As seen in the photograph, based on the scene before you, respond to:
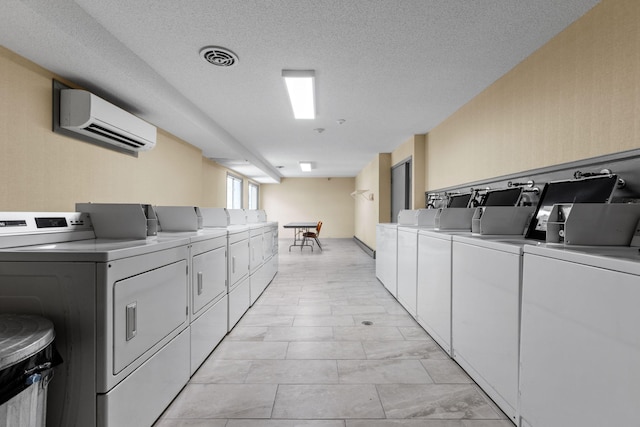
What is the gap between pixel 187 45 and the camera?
2.39 metres

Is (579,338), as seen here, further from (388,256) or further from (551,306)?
(388,256)

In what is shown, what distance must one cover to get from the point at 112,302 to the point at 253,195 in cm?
1077

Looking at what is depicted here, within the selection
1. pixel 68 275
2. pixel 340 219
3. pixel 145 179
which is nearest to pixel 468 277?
pixel 68 275

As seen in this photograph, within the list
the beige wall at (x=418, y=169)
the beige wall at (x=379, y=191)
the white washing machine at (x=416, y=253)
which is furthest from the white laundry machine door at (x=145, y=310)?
the beige wall at (x=379, y=191)

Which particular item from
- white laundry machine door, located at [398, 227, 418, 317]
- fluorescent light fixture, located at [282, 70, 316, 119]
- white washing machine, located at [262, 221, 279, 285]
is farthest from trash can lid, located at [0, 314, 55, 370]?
white washing machine, located at [262, 221, 279, 285]

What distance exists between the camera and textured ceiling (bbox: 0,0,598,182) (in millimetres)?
1934

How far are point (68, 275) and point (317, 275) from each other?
418 cm

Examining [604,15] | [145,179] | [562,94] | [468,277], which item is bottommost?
[468,277]

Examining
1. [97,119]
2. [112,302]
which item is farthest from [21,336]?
[97,119]

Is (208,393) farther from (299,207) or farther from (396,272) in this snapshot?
(299,207)

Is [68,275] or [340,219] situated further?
[340,219]

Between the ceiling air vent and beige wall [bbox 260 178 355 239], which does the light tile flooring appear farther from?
beige wall [bbox 260 178 355 239]

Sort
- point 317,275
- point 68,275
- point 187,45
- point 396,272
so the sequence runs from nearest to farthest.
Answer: point 68,275 < point 187,45 < point 396,272 < point 317,275

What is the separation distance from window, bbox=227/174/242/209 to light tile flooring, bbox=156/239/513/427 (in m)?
6.36
